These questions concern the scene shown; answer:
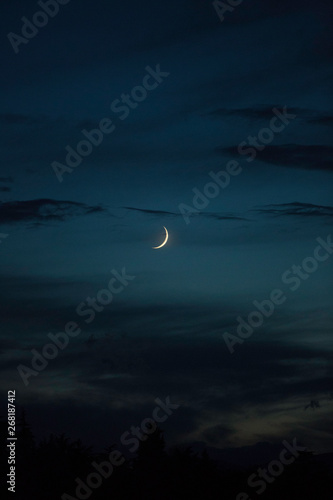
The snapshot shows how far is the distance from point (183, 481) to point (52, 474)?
331 inches

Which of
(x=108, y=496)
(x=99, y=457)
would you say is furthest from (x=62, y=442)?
(x=108, y=496)

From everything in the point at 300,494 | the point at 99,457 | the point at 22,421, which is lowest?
the point at 300,494

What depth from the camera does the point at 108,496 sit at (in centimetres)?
4622

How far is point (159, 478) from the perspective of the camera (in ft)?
156

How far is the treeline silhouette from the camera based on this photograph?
46250 millimetres

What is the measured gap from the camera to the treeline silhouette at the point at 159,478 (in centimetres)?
4625

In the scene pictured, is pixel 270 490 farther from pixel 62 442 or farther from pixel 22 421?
pixel 22 421

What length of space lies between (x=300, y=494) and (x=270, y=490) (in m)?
1.96

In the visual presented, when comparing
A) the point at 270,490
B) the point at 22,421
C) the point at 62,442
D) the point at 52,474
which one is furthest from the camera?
the point at 22,421

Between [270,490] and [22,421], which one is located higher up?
[22,421]

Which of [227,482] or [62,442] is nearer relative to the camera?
[227,482]

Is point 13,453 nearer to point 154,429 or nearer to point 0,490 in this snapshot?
point 0,490

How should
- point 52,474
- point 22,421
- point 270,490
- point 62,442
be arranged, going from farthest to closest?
point 22,421 < point 62,442 < point 52,474 < point 270,490

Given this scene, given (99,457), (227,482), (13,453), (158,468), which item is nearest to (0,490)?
(13,453)
